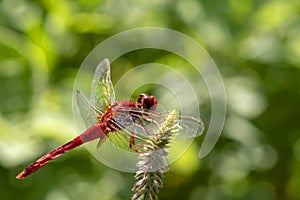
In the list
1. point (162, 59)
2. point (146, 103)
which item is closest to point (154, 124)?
point (146, 103)

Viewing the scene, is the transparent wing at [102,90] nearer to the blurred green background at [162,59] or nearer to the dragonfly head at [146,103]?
the dragonfly head at [146,103]

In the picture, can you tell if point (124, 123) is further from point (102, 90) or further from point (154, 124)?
point (102, 90)

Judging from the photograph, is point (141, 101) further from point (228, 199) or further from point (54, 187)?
point (228, 199)

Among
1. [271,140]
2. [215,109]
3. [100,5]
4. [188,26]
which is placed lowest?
[271,140]

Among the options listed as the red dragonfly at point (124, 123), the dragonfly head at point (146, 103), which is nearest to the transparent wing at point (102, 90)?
the red dragonfly at point (124, 123)

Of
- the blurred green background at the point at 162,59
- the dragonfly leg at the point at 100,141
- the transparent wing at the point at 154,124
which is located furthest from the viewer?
the blurred green background at the point at 162,59

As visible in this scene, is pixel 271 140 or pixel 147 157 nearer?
pixel 147 157

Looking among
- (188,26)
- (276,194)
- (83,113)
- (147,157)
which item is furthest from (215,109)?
(147,157)
